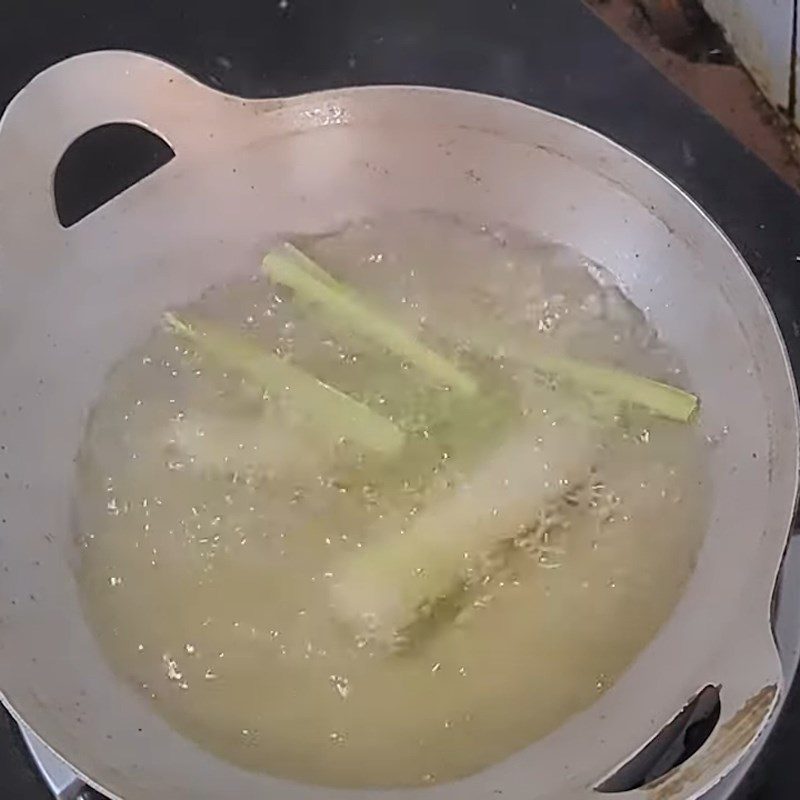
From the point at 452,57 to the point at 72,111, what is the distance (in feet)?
0.87

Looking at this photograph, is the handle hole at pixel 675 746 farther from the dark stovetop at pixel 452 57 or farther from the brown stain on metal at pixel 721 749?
the dark stovetop at pixel 452 57

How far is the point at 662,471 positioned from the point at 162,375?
30 centimetres

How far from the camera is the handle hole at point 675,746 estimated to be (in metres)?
0.63

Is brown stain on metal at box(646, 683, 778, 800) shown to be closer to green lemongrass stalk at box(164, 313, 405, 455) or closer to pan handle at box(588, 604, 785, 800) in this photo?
pan handle at box(588, 604, 785, 800)

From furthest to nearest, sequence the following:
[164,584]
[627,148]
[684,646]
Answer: [627,148] → [164,584] → [684,646]

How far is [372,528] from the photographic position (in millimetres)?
725

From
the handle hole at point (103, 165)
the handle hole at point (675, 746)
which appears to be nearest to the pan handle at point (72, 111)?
the handle hole at point (103, 165)

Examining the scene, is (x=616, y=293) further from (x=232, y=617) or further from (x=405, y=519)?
(x=232, y=617)

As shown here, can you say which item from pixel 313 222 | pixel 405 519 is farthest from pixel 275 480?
pixel 313 222

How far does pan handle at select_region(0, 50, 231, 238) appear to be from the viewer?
75 cm

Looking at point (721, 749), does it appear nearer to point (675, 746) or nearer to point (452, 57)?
point (675, 746)

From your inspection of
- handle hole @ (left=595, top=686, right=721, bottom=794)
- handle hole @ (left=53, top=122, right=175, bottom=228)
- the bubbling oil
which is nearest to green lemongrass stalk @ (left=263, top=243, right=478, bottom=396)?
the bubbling oil

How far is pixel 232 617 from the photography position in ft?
2.32

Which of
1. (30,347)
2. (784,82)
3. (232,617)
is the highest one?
(784,82)
